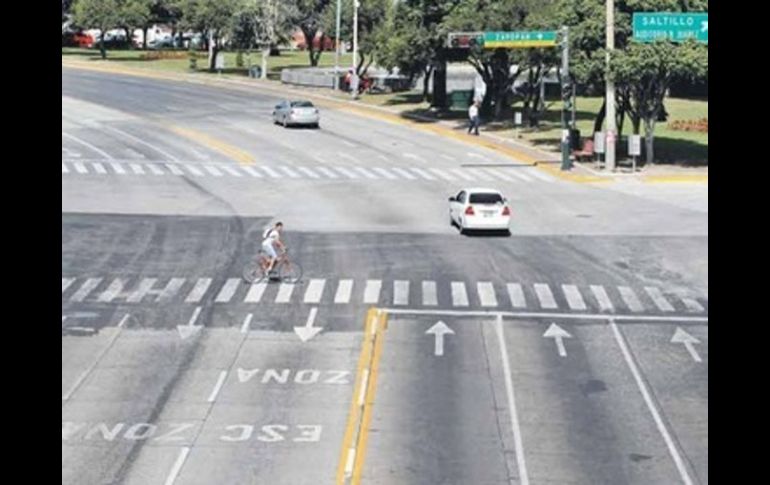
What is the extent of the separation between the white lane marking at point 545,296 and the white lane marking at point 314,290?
20.4ft

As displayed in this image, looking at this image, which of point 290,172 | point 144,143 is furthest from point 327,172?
point 144,143

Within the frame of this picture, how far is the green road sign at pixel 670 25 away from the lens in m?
55.9


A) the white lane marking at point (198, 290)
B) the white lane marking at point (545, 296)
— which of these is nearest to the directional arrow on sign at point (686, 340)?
the white lane marking at point (545, 296)

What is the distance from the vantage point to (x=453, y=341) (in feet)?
102

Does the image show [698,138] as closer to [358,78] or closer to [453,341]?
[358,78]

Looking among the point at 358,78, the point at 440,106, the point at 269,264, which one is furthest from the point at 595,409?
the point at 358,78

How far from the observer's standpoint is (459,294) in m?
36.1

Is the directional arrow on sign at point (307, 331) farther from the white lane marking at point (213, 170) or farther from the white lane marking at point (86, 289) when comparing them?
the white lane marking at point (213, 170)

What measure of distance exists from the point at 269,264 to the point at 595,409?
14.4m

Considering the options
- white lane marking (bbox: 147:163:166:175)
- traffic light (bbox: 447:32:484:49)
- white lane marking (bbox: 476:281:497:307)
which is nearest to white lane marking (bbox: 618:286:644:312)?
white lane marking (bbox: 476:281:497:307)

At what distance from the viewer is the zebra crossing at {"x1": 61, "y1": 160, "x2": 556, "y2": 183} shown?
60.7 metres

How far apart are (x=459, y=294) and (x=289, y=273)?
5.43m

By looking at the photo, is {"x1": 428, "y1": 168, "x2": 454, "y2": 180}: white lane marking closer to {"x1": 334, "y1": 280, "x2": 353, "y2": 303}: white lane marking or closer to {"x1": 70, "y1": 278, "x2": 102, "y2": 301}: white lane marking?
{"x1": 334, "y1": 280, "x2": 353, "y2": 303}: white lane marking
